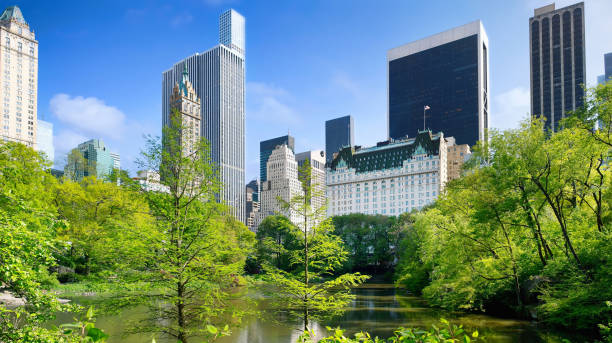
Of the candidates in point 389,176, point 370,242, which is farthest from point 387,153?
point 370,242

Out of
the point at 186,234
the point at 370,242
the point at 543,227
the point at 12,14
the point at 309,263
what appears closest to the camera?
the point at 186,234

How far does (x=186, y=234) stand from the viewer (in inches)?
617

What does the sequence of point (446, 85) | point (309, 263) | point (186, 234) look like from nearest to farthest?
1. point (186, 234)
2. point (309, 263)
3. point (446, 85)

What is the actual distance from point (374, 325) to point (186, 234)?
16551 millimetres

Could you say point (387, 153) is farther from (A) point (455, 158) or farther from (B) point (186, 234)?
(B) point (186, 234)

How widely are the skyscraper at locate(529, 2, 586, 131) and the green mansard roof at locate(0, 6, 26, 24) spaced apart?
17971 centimetres

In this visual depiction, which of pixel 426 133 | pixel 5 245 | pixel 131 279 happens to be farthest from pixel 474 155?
pixel 426 133

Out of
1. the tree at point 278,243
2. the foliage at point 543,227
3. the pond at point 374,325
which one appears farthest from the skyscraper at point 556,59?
the pond at point 374,325

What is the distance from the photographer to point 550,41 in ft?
497

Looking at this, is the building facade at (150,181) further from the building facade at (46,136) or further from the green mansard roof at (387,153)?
the building facade at (46,136)

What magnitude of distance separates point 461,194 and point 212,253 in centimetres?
2299

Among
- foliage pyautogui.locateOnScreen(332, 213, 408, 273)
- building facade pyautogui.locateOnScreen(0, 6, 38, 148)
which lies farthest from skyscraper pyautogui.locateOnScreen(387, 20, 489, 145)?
building facade pyautogui.locateOnScreen(0, 6, 38, 148)

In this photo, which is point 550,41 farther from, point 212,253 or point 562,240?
point 212,253

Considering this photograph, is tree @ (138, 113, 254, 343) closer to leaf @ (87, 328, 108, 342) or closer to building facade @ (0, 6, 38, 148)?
leaf @ (87, 328, 108, 342)
